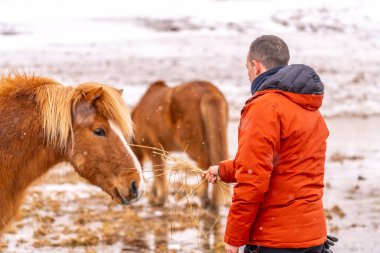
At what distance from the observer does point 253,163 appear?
10.3 ft

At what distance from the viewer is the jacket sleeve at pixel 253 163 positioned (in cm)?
314

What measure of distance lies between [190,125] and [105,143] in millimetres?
4568

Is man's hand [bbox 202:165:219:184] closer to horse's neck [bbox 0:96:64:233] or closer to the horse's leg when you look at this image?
horse's neck [bbox 0:96:64:233]

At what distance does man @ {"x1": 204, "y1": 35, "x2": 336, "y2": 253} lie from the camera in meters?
3.16

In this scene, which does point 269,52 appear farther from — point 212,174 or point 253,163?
point 212,174

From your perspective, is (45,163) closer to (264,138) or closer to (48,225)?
(264,138)

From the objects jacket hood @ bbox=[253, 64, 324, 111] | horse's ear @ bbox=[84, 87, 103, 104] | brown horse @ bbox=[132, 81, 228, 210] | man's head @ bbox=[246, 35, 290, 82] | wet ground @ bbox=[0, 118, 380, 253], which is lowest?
wet ground @ bbox=[0, 118, 380, 253]

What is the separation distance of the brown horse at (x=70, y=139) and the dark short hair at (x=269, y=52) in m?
1.43

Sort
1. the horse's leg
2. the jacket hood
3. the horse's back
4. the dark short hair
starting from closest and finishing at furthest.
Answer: the jacket hood < the dark short hair < the horse's back < the horse's leg

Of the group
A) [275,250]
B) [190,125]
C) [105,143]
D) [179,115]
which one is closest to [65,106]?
[105,143]

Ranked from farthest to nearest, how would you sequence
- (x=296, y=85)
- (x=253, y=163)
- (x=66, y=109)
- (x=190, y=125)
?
(x=190, y=125), (x=66, y=109), (x=296, y=85), (x=253, y=163)

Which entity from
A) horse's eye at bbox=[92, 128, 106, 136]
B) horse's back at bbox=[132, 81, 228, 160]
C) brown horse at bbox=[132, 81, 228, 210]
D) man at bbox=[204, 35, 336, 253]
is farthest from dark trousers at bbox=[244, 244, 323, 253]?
horse's back at bbox=[132, 81, 228, 160]

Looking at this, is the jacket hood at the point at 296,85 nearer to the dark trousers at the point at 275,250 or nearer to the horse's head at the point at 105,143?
the dark trousers at the point at 275,250

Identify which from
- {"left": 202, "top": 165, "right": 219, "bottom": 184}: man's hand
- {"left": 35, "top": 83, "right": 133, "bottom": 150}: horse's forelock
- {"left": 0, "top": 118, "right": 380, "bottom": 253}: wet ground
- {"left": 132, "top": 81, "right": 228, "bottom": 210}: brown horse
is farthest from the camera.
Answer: {"left": 132, "top": 81, "right": 228, "bottom": 210}: brown horse
